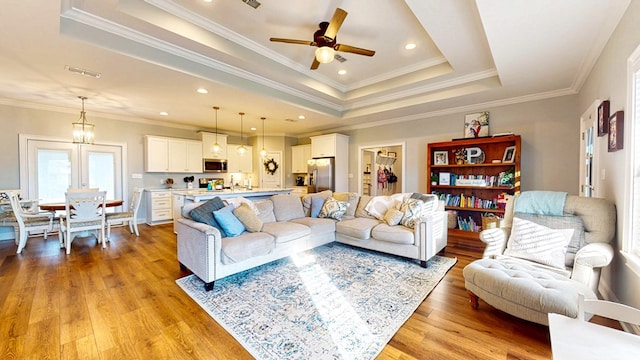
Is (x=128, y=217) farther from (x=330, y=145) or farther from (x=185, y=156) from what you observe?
Answer: (x=330, y=145)

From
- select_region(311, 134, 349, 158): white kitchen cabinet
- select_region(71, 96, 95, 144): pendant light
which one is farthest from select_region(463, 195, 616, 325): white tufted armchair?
select_region(71, 96, 95, 144): pendant light

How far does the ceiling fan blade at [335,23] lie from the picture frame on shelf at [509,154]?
3730 mm

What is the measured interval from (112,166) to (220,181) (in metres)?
2.49

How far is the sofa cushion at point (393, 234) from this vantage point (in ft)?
10.7

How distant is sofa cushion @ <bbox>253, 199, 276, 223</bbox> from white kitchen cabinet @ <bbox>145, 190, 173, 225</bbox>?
11.7 feet

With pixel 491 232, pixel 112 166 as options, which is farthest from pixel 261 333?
pixel 112 166

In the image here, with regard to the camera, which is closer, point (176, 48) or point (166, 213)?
point (176, 48)

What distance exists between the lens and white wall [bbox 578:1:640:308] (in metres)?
1.95

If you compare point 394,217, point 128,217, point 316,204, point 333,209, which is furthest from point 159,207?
point 394,217

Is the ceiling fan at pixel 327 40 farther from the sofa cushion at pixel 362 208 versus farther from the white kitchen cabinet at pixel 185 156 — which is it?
the white kitchen cabinet at pixel 185 156

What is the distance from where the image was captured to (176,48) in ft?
9.96

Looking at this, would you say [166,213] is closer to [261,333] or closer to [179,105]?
[179,105]

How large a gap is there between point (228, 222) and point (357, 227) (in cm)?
177

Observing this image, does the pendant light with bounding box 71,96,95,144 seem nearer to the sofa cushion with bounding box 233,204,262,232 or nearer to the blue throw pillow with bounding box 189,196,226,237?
the blue throw pillow with bounding box 189,196,226,237
